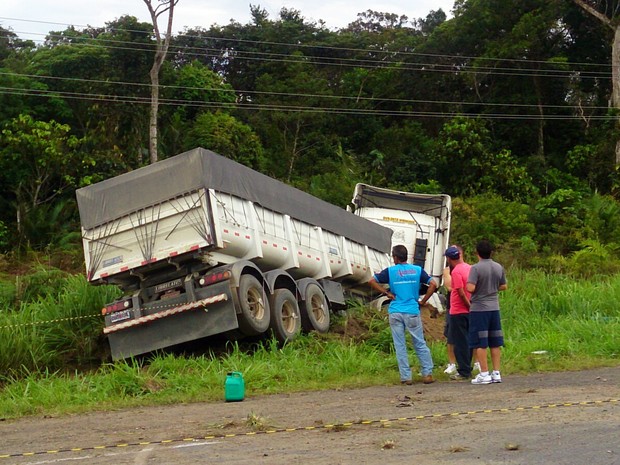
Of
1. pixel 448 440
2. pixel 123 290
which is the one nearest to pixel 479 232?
pixel 123 290

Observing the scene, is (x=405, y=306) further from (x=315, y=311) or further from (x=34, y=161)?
(x=34, y=161)

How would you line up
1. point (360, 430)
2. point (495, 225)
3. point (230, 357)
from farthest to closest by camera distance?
point (495, 225) → point (230, 357) → point (360, 430)

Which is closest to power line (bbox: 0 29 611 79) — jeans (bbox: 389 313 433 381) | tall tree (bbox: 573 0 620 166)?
tall tree (bbox: 573 0 620 166)

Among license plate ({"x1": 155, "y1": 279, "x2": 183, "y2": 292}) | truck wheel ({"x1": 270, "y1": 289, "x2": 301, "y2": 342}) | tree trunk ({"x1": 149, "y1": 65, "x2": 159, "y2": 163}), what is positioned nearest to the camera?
license plate ({"x1": 155, "y1": 279, "x2": 183, "y2": 292})

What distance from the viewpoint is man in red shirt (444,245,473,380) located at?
1118 centimetres

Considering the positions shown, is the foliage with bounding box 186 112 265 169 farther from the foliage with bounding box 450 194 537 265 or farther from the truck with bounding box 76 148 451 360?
the truck with bounding box 76 148 451 360

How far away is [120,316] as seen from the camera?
13938 millimetres

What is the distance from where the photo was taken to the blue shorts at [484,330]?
10492 mm

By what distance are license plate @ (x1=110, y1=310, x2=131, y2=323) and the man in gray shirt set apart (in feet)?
18.2

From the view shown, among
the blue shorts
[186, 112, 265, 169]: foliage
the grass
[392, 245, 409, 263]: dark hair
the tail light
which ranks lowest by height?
the grass

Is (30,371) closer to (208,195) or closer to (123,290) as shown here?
(123,290)

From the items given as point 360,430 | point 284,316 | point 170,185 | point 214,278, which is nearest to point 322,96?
point 284,316

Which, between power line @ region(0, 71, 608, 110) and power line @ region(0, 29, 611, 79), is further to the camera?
power line @ region(0, 29, 611, 79)

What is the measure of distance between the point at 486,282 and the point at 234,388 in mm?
2980
